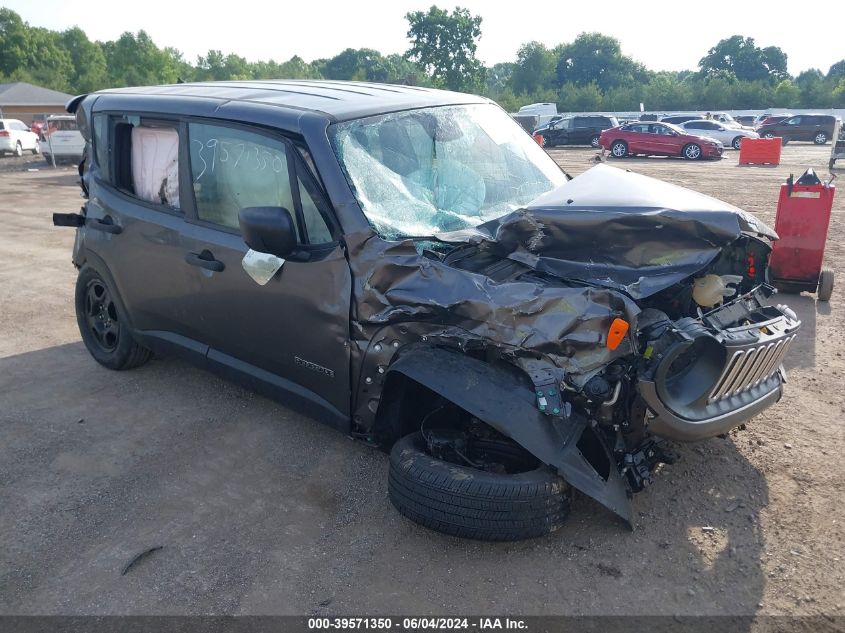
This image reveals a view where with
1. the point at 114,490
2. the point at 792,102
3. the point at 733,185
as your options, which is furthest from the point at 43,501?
the point at 792,102

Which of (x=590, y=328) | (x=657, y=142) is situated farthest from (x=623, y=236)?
(x=657, y=142)

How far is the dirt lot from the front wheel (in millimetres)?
23286

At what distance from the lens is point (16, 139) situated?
1165 inches

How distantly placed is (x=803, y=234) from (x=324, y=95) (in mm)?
5250

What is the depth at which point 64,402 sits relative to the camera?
4.69 meters

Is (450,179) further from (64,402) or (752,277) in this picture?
(64,402)

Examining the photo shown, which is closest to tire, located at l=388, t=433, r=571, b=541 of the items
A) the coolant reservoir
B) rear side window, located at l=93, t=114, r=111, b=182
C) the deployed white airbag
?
the coolant reservoir

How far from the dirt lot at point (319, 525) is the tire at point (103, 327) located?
0.20m

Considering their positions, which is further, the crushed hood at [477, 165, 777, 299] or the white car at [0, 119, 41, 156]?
the white car at [0, 119, 41, 156]

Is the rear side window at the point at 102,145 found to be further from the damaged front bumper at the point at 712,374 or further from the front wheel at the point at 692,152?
the front wheel at the point at 692,152

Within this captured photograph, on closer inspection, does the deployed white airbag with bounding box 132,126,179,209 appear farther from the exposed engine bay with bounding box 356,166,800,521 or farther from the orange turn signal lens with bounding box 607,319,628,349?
the orange turn signal lens with bounding box 607,319,628,349

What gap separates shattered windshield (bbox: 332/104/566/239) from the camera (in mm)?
3484

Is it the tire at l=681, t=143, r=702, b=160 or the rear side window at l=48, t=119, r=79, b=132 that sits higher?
the rear side window at l=48, t=119, r=79, b=132

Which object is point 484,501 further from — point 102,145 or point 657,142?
point 657,142
